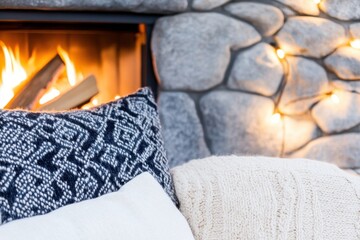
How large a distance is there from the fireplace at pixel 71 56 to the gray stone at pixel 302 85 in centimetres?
44

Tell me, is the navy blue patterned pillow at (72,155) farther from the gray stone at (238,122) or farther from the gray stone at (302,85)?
the gray stone at (302,85)

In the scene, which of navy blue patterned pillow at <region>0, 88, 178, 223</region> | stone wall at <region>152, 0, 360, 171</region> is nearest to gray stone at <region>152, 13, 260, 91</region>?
stone wall at <region>152, 0, 360, 171</region>

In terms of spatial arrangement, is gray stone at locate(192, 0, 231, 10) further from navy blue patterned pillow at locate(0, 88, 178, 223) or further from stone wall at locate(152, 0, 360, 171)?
navy blue patterned pillow at locate(0, 88, 178, 223)

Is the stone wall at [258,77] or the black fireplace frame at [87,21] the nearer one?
the black fireplace frame at [87,21]

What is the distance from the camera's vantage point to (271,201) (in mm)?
1113

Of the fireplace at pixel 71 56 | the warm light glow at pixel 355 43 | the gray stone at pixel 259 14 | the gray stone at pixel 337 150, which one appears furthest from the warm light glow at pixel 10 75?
the warm light glow at pixel 355 43

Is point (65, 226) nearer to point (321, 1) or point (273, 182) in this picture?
point (273, 182)

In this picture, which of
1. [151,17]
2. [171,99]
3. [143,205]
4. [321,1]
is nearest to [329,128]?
[321,1]

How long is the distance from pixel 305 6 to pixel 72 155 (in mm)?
1209

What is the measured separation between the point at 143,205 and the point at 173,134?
0.99 metres

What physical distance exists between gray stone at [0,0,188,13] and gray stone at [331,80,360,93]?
0.57 m

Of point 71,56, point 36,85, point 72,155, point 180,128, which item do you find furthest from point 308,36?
point 72,155

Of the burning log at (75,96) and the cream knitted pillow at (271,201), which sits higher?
the cream knitted pillow at (271,201)

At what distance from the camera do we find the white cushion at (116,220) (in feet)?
2.80
